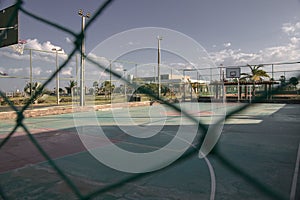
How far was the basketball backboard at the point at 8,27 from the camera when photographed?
70.4 inches

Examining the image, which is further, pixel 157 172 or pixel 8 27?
pixel 157 172

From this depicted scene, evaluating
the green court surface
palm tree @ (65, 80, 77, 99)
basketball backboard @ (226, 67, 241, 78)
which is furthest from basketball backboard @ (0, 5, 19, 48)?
basketball backboard @ (226, 67, 241, 78)

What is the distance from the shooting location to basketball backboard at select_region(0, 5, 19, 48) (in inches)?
70.4

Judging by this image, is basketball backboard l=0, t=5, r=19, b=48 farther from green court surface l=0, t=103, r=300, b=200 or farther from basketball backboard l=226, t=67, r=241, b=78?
basketball backboard l=226, t=67, r=241, b=78

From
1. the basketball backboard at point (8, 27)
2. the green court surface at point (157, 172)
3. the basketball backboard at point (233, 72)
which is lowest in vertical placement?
the green court surface at point (157, 172)

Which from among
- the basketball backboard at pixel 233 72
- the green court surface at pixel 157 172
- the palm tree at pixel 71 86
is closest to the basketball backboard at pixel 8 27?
the green court surface at pixel 157 172

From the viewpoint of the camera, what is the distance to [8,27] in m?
1.88

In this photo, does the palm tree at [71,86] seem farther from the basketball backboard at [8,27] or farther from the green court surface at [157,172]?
the basketball backboard at [8,27]

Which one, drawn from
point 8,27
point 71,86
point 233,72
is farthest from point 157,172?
point 233,72

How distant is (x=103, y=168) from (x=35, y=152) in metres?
1.60

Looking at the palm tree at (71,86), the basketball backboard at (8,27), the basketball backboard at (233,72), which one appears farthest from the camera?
the basketball backboard at (233,72)

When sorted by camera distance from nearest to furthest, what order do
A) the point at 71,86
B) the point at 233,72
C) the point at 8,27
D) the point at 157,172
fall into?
the point at 8,27, the point at 157,172, the point at 71,86, the point at 233,72

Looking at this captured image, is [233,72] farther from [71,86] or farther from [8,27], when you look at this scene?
[8,27]

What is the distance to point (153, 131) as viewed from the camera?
618 cm
